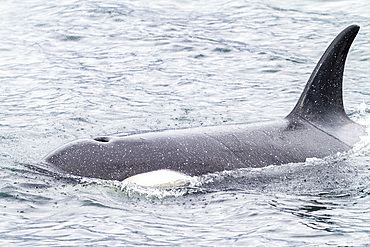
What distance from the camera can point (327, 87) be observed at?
9.23 meters

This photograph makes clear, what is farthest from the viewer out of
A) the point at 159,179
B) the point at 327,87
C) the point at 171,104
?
the point at 171,104

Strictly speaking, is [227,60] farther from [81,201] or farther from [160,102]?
[81,201]

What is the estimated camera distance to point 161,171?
7.72m

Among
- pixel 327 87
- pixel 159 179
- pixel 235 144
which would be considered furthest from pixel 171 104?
pixel 159 179

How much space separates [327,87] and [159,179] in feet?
9.73

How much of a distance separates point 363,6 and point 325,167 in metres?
14.3

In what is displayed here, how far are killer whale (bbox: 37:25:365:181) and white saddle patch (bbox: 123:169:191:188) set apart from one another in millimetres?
53

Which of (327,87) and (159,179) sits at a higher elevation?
(327,87)

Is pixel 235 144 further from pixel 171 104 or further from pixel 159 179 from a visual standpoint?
pixel 171 104

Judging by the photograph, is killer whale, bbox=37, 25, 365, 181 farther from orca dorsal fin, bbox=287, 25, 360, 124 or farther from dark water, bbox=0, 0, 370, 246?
dark water, bbox=0, 0, 370, 246

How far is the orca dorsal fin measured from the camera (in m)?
9.08

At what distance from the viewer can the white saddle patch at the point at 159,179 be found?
760cm

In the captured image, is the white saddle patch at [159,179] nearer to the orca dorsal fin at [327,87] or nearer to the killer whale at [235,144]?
the killer whale at [235,144]

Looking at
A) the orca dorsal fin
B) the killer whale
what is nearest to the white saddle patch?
the killer whale
